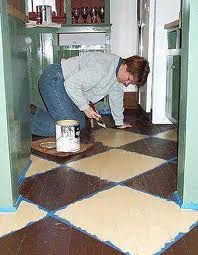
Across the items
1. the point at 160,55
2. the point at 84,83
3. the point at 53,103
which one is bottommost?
the point at 53,103

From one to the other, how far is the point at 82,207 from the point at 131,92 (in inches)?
105

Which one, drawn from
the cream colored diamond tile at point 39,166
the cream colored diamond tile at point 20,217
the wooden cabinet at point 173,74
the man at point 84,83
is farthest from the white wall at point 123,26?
the cream colored diamond tile at point 20,217

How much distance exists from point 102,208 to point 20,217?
33 centimetres

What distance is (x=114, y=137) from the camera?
246cm

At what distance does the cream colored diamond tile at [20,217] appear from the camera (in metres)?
1.19

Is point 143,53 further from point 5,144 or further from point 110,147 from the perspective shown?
point 5,144

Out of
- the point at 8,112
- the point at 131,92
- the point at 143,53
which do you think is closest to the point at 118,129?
the point at 143,53

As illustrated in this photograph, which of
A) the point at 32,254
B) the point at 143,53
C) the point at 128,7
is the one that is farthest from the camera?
the point at 128,7

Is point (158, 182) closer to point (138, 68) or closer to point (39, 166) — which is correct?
point (39, 166)

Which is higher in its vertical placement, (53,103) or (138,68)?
(138,68)

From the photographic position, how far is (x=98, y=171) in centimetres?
175

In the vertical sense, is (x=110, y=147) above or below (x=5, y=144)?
below

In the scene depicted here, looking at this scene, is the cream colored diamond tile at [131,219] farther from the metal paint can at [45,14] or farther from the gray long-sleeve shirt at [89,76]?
the metal paint can at [45,14]

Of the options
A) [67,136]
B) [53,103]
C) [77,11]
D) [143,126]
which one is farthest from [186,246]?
[77,11]
